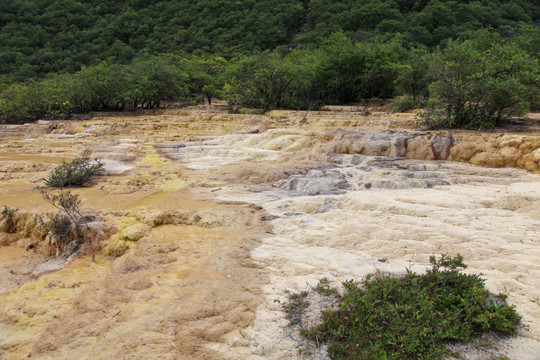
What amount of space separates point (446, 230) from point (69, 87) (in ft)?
74.6

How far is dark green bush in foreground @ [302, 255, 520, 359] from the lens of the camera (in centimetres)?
288

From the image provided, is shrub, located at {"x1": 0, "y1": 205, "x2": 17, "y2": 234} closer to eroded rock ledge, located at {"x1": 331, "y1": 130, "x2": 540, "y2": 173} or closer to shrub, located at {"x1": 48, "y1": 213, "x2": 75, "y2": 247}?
shrub, located at {"x1": 48, "y1": 213, "x2": 75, "y2": 247}

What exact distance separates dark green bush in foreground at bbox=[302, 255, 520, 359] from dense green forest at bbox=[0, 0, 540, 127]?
7.90m

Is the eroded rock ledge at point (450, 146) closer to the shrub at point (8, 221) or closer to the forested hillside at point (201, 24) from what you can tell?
the shrub at point (8, 221)

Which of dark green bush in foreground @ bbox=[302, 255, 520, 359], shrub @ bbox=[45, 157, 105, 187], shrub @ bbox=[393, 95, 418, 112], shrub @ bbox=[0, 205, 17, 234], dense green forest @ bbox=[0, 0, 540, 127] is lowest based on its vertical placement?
dark green bush in foreground @ bbox=[302, 255, 520, 359]

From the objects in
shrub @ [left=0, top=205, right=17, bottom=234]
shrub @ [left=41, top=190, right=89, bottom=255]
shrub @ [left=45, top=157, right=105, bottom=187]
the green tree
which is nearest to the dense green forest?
the green tree

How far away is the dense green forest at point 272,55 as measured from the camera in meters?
10.5

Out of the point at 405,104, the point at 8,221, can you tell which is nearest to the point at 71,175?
the point at 8,221

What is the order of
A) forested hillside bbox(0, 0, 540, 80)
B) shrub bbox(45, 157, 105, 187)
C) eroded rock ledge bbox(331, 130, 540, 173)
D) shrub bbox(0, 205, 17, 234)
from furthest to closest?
1. forested hillside bbox(0, 0, 540, 80)
2. shrub bbox(45, 157, 105, 187)
3. eroded rock ledge bbox(331, 130, 540, 173)
4. shrub bbox(0, 205, 17, 234)

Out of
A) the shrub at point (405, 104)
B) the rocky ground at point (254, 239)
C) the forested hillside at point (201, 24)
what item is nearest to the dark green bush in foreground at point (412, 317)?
the rocky ground at point (254, 239)

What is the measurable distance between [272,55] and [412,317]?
2239cm

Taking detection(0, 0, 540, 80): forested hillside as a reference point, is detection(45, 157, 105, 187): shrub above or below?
below

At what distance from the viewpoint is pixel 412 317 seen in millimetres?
3080

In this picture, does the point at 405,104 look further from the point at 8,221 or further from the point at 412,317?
the point at 8,221
